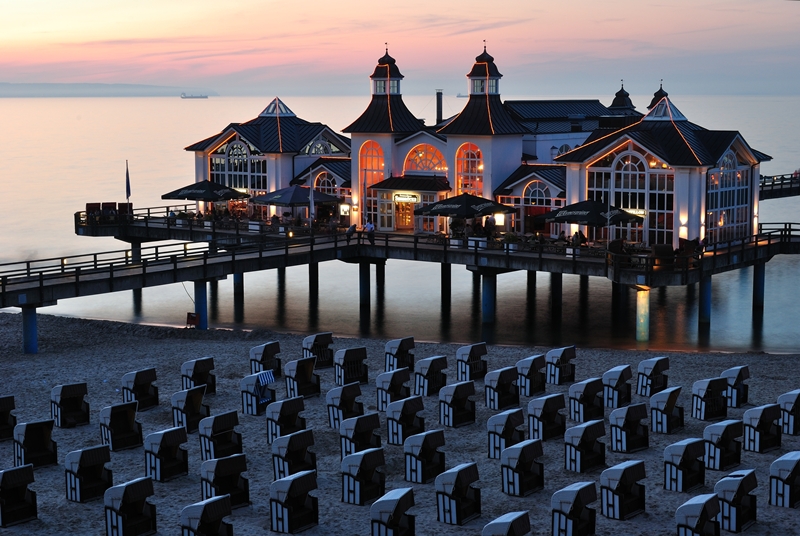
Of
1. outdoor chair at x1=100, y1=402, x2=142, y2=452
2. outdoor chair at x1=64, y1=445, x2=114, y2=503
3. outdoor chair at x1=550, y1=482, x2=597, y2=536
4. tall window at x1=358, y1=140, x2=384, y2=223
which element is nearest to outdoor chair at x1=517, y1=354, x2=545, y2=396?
outdoor chair at x1=100, y1=402, x2=142, y2=452

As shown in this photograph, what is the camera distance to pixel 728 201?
4147 cm

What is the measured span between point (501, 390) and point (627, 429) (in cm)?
394

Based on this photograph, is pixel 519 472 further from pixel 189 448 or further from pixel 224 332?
pixel 224 332

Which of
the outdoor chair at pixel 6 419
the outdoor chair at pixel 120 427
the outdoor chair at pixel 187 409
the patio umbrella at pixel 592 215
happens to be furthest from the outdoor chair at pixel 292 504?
the patio umbrella at pixel 592 215

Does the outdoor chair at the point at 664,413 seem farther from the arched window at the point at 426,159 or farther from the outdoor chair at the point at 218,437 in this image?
the arched window at the point at 426,159

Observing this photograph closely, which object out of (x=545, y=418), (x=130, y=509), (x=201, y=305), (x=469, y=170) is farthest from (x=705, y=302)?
(x=130, y=509)

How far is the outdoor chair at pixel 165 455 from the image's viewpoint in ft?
64.4

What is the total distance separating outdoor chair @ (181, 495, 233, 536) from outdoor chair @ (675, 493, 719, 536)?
6.29 meters

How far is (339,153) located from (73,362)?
2488 centimetres

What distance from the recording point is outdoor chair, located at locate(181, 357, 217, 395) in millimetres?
25766

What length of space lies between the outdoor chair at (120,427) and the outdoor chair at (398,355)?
295 inches

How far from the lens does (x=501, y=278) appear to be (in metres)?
58.0

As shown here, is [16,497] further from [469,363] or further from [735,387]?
[735,387]

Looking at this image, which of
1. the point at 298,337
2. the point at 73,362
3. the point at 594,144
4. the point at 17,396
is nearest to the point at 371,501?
the point at 17,396
